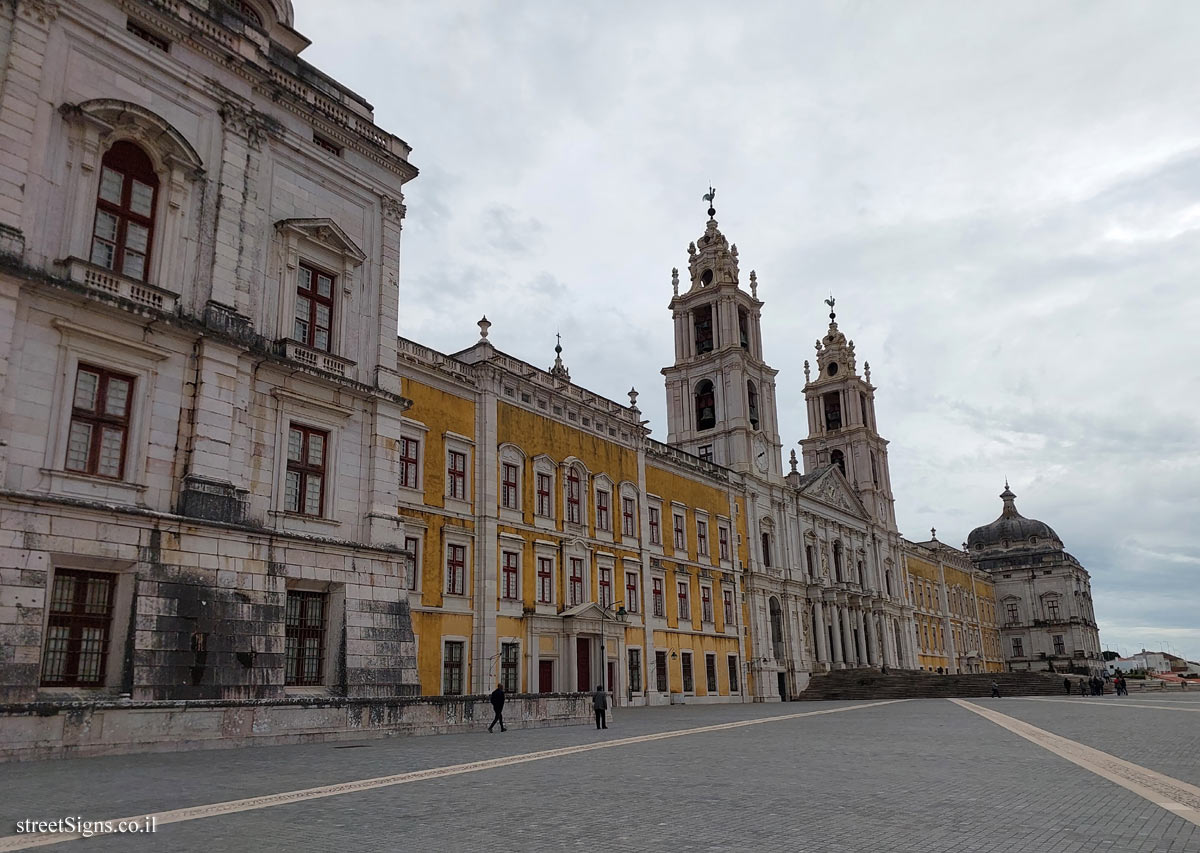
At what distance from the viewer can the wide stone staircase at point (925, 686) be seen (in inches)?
2026

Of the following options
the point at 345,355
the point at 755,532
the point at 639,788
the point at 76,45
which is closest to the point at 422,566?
the point at 345,355

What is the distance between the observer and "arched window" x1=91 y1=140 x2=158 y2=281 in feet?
55.6

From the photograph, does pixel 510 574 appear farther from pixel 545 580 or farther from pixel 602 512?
pixel 602 512

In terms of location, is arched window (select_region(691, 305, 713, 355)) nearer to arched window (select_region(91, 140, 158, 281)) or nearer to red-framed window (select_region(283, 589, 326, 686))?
red-framed window (select_region(283, 589, 326, 686))

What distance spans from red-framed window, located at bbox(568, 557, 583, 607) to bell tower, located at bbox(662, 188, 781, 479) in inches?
714

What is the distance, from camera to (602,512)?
1567 inches

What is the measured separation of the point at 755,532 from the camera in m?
52.2

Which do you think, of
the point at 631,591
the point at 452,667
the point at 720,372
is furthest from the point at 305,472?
the point at 720,372

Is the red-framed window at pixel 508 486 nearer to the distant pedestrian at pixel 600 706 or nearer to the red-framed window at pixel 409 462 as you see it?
the red-framed window at pixel 409 462

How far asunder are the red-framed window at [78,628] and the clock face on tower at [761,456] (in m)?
42.7

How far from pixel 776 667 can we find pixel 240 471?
3962 cm

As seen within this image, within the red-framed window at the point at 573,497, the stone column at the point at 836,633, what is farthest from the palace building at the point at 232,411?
the stone column at the point at 836,633

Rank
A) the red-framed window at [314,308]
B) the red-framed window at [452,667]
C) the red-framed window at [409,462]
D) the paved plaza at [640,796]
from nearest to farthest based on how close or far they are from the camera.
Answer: the paved plaza at [640,796] < the red-framed window at [314,308] < the red-framed window at [409,462] < the red-framed window at [452,667]

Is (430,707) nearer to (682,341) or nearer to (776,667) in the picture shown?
(776,667)
